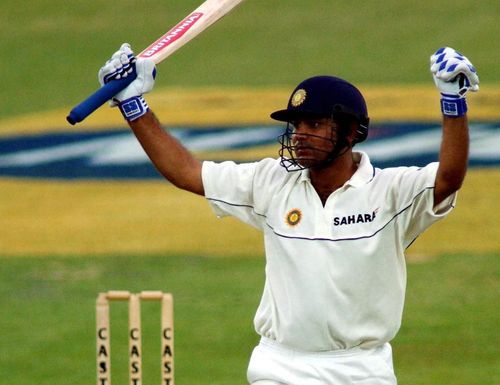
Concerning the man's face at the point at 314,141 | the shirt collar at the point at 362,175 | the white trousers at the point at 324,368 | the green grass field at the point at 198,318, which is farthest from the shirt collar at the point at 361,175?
the green grass field at the point at 198,318

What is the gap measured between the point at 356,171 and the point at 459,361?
4.20 m

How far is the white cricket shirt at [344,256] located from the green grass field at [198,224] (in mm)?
3730

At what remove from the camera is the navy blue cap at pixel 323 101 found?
541 centimetres

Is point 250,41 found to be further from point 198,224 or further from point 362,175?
point 362,175

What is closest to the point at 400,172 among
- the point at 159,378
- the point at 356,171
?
the point at 356,171

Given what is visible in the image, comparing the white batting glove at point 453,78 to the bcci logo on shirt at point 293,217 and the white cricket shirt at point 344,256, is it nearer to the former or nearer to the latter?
the white cricket shirt at point 344,256

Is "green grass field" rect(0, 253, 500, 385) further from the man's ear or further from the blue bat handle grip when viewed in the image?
the blue bat handle grip

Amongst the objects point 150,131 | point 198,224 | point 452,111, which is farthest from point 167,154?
point 198,224

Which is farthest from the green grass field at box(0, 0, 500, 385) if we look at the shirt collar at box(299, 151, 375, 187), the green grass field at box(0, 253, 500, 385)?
the shirt collar at box(299, 151, 375, 187)

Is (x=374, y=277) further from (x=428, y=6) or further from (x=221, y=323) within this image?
(x=428, y=6)

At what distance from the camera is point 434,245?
40.2ft

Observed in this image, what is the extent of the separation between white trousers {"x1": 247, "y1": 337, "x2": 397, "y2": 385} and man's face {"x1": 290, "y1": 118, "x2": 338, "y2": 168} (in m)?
0.67

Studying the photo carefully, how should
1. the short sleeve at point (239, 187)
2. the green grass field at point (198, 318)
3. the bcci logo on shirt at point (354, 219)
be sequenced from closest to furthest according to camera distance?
the bcci logo on shirt at point (354, 219) → the short sleeve at point (239, 187) → the green grass field at point (198, 318)

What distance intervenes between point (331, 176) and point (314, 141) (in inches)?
6.4
